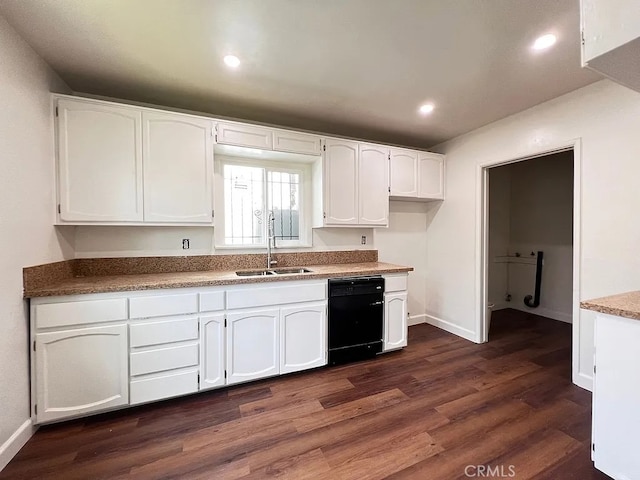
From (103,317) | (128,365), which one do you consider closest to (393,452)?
(128,365)

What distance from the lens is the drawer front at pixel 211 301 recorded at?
212 cm

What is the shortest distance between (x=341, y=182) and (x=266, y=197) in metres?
0.86

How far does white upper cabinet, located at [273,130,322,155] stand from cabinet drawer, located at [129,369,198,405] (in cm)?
213

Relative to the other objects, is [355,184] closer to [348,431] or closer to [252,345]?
[252,345]

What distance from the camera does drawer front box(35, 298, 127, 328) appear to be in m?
1.74

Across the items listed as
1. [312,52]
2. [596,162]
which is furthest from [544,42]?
[312,52]

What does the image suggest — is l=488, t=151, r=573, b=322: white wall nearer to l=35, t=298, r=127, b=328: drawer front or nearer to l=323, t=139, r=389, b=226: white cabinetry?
l=323, t=139, r=389, b=226: white cabinetry

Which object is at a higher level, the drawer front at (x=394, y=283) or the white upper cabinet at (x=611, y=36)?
the white upper cabinet at (x=611, y=36)

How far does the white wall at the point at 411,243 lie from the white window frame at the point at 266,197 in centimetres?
98

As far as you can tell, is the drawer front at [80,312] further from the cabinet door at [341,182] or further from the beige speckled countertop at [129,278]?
the cabinet door at [341,182]

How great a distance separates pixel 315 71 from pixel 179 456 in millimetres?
2708

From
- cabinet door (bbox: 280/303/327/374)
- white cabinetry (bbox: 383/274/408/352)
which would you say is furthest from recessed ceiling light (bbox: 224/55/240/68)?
white cabinetry (bbox: 383/274/408/352)

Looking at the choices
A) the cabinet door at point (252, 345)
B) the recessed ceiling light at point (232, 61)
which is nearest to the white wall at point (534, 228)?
the cabinet door at point (252, 345)

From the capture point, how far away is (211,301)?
7.03 feet
